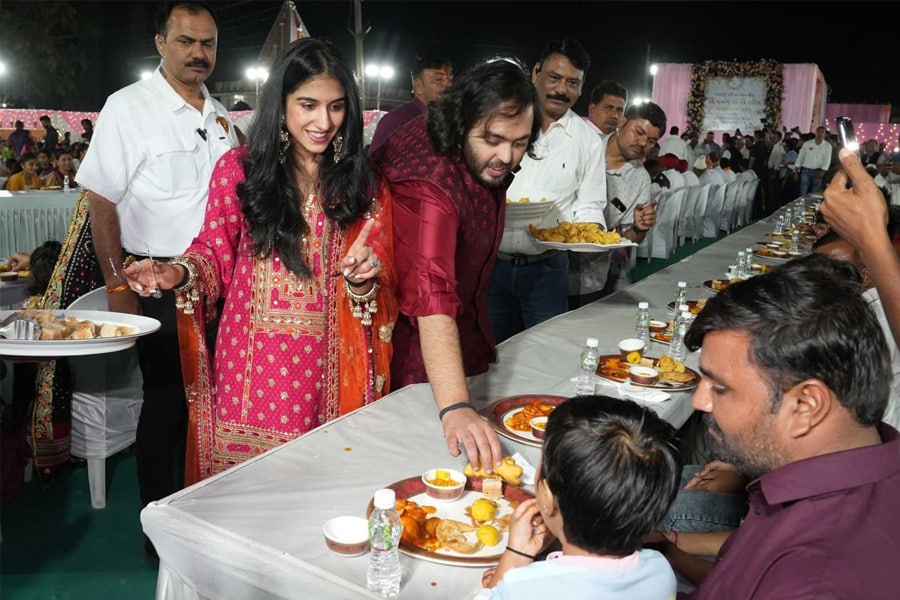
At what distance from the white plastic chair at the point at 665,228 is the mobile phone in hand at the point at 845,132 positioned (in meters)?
6.45

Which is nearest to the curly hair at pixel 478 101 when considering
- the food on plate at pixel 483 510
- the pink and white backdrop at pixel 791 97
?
the food on plate at pixel 483 510

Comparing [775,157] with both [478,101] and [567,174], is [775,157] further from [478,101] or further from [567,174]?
[478,101]

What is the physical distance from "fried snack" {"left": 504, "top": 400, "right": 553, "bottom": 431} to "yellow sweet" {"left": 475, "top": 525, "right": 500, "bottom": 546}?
0.50 meters

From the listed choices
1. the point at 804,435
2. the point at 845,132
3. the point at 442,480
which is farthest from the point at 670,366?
the point at 804,435

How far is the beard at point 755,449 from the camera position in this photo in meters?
1.05

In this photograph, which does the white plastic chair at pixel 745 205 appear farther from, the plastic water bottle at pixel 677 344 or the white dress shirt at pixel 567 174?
the plastic water bottle at pixel 677 344

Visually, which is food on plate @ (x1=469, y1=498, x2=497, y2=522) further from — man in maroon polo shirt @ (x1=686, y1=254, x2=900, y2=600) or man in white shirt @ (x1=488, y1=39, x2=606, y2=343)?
man in white shirt @ (x1=488, y1=39, x2=606, y2=343)

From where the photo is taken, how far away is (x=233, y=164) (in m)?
2.00

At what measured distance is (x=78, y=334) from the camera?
1.99 meters

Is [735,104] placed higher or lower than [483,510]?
higher

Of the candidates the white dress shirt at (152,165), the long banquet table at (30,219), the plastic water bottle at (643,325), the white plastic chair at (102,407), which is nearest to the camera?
the white dress shirt at (152,165)

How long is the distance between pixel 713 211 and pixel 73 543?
931 cm

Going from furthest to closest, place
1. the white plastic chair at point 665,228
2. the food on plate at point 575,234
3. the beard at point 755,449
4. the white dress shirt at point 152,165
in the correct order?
the white plastic chair at point 665,228 → the food on plate at point 575,234 → the white dress shirt at point 152,165 → the beard at point 755,449

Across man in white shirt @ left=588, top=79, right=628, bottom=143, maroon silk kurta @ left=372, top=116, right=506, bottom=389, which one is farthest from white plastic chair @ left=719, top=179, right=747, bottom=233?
maroon silk kurta @ left=372, top=116, right=506, bottom=389
